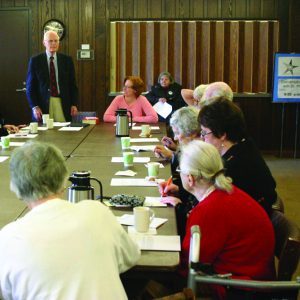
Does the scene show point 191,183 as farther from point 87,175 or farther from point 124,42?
point 124,42

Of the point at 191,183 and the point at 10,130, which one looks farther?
the point at 10,130

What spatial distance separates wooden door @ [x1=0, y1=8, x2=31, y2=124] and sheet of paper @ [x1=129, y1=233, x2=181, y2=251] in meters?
6.55

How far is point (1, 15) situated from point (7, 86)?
3.43 ft

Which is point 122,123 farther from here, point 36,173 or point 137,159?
point 36,173

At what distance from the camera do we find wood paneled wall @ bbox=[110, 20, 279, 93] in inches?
320

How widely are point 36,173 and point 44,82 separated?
501 cm

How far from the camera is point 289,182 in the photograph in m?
6.57

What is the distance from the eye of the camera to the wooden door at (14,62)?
8188mm

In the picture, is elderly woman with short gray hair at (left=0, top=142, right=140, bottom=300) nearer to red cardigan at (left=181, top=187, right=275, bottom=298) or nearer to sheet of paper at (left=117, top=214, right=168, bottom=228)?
red cardigan at (left=181, top=187, right=275, bottom=298)

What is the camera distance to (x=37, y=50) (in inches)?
326

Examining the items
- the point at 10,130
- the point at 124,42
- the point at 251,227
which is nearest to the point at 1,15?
the point at 124,42

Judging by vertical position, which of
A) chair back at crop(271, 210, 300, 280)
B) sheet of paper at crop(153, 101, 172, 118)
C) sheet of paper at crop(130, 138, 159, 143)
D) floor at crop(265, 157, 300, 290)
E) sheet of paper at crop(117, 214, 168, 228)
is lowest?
floor at crop(265, 157, 300, 290)

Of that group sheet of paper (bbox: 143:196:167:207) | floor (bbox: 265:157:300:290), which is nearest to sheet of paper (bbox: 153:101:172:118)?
floor (bbox: 265:157:300:290)

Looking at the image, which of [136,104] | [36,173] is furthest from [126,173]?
[136,104]
